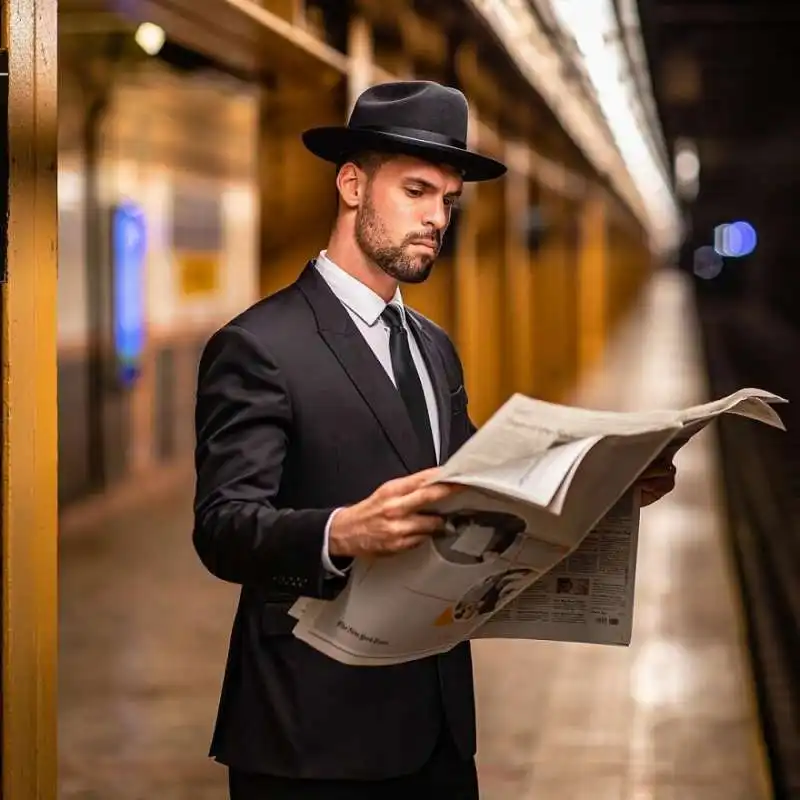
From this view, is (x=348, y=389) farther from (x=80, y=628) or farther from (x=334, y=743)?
(x=80, y=628)

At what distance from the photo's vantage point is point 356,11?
528 cm

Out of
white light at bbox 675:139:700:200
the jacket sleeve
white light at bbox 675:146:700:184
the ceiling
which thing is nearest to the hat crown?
the jacket sleeve

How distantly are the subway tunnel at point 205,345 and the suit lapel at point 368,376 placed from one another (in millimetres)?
528

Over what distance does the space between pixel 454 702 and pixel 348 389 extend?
491 mm

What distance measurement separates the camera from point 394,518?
1724 mm

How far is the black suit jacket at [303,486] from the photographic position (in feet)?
6.42

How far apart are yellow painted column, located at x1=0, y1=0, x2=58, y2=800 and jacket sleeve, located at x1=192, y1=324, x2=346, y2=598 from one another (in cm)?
43

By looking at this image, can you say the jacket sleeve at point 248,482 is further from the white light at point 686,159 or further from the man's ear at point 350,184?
the white light at point 686,159

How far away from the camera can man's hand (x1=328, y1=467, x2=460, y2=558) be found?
1694 mm

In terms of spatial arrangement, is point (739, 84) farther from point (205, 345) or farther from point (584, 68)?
point (205, 345)

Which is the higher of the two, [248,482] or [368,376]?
[368,376]

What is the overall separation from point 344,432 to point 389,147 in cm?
40

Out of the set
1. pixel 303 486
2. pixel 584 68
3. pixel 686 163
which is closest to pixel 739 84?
pixel 686 163

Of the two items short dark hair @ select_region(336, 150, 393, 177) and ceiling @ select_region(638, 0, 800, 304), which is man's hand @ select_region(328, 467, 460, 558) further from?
ceiling @ select_region(638, 0, 800, 304)
